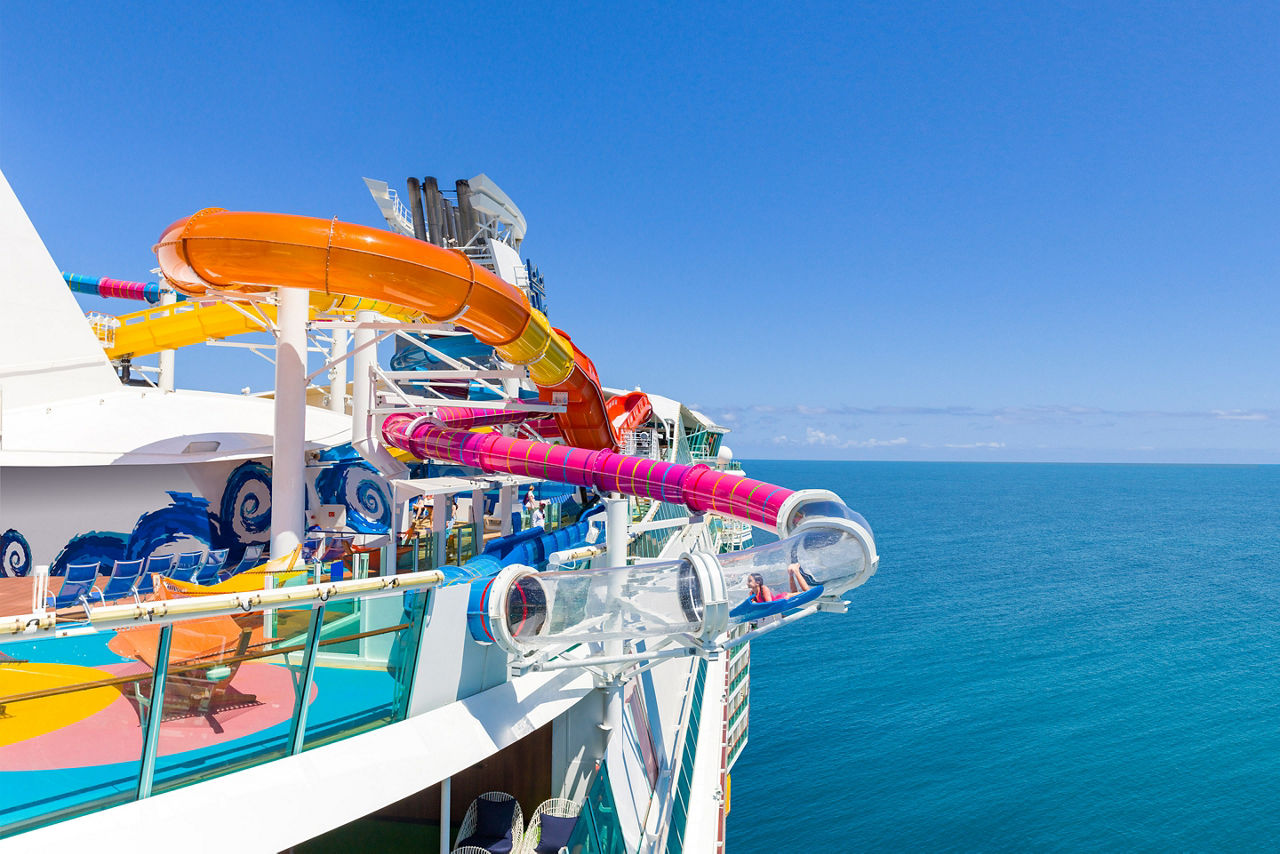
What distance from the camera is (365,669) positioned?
5.86 m

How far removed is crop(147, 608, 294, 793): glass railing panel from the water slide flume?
1673 millimetres

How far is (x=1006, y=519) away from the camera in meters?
106

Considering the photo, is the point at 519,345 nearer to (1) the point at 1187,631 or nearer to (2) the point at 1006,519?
(1) the point at 1187,631

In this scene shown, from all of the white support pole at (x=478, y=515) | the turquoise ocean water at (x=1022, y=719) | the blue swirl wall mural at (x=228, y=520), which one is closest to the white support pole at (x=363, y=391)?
the white support pole at (x=478, y=515)

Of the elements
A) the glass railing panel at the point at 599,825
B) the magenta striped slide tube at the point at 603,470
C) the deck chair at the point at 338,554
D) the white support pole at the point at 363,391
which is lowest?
the glass railing panel at the point at 599,825

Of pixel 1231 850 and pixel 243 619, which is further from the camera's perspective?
pixel 1231 850

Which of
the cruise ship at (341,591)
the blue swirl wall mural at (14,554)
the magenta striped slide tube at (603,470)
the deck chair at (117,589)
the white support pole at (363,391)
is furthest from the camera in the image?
the white support pole at (363,391)

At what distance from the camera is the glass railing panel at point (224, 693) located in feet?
16.0

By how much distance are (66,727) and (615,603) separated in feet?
Result: 13.3

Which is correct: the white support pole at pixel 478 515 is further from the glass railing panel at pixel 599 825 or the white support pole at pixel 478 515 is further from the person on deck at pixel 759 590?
the person on deck at pixel 759 590

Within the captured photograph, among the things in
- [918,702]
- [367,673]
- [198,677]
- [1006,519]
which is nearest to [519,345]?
[367,673]

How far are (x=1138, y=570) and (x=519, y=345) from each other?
211 feet

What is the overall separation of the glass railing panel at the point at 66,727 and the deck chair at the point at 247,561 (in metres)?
8.66

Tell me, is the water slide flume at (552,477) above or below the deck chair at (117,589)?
above
